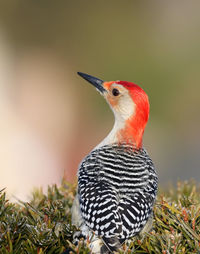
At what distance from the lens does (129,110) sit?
3682mm

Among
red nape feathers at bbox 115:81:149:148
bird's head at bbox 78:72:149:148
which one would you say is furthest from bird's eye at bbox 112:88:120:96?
red nape feathers at bbox 115:81:149:148

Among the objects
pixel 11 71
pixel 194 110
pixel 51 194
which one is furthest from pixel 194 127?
pixel 51 194

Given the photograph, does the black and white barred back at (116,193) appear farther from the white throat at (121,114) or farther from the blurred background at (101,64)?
the blurred background at (101,64)

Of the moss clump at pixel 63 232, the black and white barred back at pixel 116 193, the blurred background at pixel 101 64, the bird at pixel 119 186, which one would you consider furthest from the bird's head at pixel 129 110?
the blurred background at pixel 101 64

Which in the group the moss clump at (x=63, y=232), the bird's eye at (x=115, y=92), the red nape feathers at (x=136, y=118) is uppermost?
the bird's eye at (x=115, y=92)

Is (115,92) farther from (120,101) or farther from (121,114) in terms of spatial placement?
(121,114)

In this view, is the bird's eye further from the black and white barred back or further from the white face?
the black and white barred back

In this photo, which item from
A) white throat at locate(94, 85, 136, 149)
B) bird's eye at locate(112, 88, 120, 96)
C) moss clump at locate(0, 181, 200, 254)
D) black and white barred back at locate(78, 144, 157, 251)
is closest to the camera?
moss clump at locate(0, 181, 200, 254)

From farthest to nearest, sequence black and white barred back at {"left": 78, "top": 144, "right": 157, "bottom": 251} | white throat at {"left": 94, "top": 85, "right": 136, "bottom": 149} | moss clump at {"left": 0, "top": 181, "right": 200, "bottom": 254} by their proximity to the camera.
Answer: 1. white throat at {"left": 94, "top": 85, "right": 136, "bottom": 149}
2. black and white barred back at {"left": 78, "top": 144, "right": 157, "bottom": 251}
3. moss clump at {"left": 0, "top": 181, "right": 200, "bottom": 254}

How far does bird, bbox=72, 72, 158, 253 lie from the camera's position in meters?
2.64

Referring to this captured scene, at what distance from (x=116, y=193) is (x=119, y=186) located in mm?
78

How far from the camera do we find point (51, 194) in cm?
336

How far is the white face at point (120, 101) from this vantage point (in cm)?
367

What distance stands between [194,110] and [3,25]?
31.0 ft
